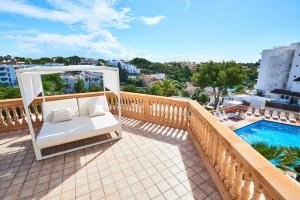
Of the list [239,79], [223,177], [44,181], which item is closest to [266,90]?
[239,79]

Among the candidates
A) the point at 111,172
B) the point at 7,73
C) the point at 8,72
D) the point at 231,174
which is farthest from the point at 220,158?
the point at 7,73

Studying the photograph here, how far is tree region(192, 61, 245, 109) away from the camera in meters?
19.8

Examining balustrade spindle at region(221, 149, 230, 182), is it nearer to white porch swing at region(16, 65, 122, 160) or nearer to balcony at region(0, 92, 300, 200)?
balcony at region(0, 92, 300, 200)

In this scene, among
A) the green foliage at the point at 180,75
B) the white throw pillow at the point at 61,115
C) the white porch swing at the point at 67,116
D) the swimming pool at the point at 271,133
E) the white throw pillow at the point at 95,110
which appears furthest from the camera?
the green foliage at the point at 180,75

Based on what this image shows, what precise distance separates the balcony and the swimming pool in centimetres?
760

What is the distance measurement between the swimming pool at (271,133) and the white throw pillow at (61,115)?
31.4 ft

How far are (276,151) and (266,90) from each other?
30329 millimetres

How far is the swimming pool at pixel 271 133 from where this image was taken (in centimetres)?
910

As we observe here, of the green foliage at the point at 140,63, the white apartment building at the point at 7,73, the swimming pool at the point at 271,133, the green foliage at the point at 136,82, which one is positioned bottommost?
the green foliage at the point at 136,82

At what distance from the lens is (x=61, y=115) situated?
397 cm

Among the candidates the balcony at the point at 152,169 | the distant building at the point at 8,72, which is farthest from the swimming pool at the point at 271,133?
the distant building at the point at 8,72

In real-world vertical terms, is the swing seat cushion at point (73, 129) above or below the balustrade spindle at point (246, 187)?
below

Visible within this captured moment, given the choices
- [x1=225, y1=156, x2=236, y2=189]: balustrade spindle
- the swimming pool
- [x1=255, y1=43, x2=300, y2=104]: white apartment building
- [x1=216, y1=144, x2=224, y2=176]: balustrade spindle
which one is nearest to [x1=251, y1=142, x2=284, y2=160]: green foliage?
[x1=216, y1=144, x2=224, y2=176]: balustrade spindle

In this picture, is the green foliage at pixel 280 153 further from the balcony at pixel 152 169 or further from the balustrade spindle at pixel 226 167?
the balustrade spindle at pixel 226 167
